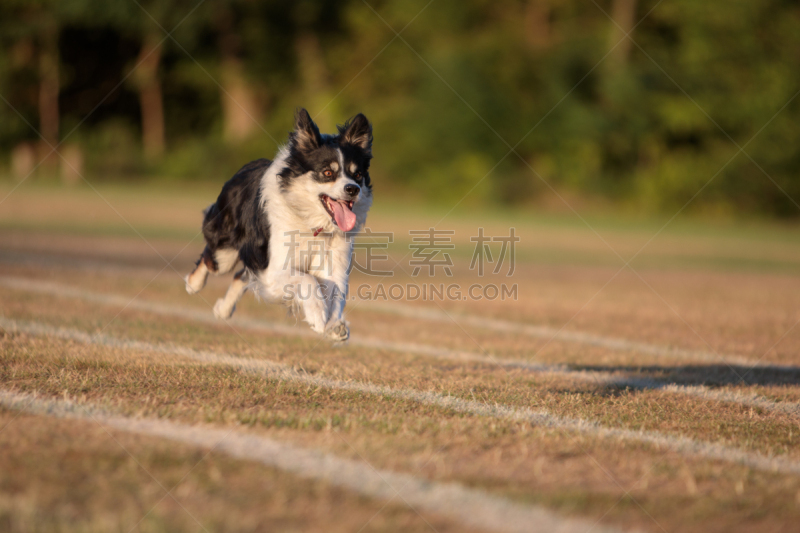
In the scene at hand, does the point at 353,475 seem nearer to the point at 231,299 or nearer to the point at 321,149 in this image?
the point at 321,149

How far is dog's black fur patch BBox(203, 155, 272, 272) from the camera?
660 centimetres

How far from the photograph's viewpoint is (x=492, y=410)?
465 cm

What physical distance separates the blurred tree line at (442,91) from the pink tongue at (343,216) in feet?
90.0

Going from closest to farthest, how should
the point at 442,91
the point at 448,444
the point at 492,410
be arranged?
the point at 448,444 → the point at 492,410 → the point at 442,91

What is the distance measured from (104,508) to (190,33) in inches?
1594

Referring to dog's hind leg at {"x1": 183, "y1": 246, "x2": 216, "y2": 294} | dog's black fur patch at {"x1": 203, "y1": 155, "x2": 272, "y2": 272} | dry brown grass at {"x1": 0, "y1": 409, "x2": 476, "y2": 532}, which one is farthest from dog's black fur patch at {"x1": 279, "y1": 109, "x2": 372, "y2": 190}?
dry brown grass at {"x1": 0, "y1": 409, "x2": 476, "y2": 532}

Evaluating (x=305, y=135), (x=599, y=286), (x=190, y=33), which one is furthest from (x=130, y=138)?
(x=305, y=135)

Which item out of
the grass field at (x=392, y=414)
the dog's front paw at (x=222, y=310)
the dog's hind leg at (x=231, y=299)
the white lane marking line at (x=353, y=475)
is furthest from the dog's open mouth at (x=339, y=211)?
the white lane marking line at (x=353, y=475)

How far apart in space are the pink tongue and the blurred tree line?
2742cm

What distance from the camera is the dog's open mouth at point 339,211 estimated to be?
6.37 m

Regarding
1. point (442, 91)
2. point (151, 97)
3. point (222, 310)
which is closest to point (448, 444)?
point (222, 310)

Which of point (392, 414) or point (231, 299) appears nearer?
point (392, 414)

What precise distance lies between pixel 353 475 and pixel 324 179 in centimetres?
352

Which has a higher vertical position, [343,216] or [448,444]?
[343,216]
